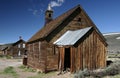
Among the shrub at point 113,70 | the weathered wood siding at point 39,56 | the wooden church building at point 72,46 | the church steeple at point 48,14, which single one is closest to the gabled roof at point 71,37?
the wooden church building at point 72,46

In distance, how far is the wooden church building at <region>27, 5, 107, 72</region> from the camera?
1926 cm

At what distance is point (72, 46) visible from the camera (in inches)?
745

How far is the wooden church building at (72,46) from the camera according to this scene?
19261mm

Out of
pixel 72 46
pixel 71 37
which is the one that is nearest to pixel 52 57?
pixel 71 37

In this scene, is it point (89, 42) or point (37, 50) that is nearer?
point (89, 42)

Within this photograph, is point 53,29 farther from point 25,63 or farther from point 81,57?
point 25,63

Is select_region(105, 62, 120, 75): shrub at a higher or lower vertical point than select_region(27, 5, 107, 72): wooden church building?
lower

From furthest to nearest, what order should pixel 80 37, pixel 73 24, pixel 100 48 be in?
pixel 73 24
pixel 100 48
pixel 80 37

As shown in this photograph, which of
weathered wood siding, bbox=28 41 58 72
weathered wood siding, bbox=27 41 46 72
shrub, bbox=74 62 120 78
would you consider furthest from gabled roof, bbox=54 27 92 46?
shrub, bbox=74 62 120 78

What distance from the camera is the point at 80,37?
19.1 meters

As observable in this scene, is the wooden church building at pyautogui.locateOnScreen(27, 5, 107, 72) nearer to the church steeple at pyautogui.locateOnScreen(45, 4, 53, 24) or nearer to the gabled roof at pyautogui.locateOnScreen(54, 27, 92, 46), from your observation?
the gabled roof at pyautogui.locateOnScreen(54, 27, 92, 46)

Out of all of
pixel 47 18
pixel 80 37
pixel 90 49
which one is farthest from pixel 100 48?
pixel 47 18

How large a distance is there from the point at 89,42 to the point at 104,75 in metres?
4.40

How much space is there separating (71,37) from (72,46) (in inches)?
88.5
